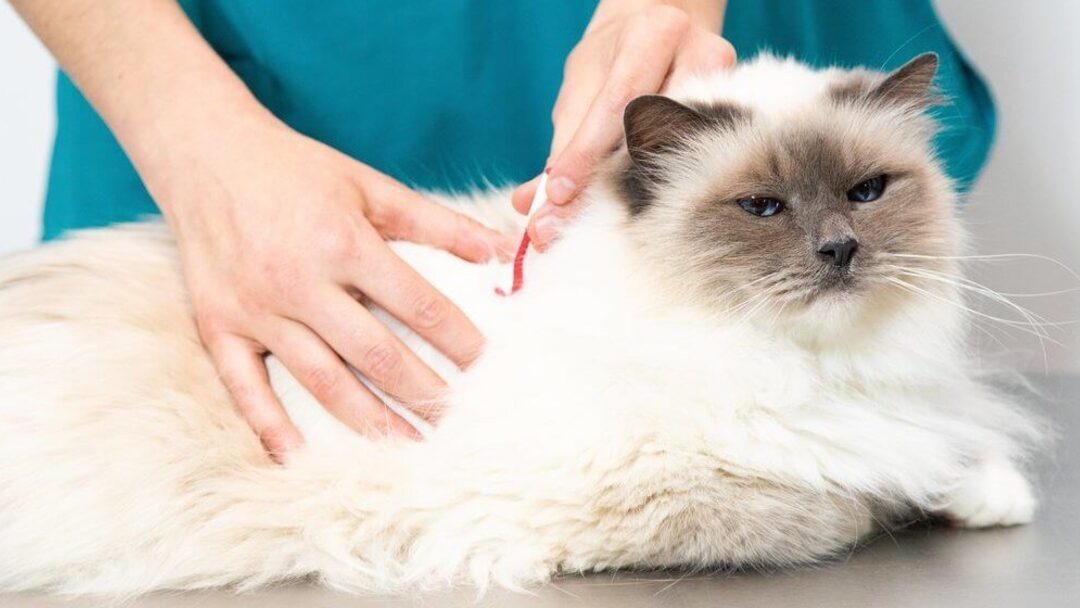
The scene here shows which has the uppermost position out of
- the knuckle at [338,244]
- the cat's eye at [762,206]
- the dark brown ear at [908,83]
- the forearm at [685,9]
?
the forearm at [685,9]

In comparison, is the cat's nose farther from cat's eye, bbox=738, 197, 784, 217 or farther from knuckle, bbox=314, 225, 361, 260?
knuckle, bbox=314, 225, 361, 260

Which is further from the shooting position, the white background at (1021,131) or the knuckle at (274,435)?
the white background at (1021,131)

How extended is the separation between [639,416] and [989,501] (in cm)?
54

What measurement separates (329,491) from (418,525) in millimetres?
128

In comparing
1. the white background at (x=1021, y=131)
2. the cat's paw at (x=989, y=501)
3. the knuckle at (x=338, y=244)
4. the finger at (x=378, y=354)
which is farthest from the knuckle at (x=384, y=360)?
the white background at (x=1021, y=131)

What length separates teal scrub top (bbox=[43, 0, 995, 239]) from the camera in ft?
6.93

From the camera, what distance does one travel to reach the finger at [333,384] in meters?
1.53

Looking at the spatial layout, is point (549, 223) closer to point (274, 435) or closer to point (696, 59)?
point (696, 59)

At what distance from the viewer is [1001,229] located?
301cm

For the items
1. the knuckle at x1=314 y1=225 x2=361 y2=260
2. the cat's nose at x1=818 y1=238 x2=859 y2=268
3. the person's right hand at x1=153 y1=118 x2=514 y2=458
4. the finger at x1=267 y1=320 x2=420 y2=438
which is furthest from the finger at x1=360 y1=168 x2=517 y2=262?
the cat's nose at x1=818 y1=238 x2=859 y2=268

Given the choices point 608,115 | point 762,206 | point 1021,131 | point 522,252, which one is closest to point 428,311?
point 522,252

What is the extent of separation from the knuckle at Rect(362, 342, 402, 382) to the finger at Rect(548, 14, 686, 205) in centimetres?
31

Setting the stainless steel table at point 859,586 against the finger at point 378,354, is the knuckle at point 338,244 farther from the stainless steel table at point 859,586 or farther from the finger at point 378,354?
the stainless steel table at point 859,586

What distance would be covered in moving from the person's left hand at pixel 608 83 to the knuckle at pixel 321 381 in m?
0.35
